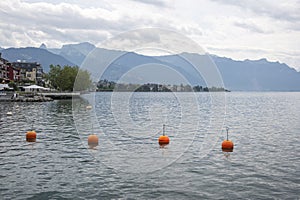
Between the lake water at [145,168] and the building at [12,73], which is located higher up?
the building at [12,73]

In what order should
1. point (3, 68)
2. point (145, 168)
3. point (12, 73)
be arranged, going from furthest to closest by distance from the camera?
point (12, 73), point (3, 68), point (145, 168)

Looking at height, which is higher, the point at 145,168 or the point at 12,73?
the point at 12,73

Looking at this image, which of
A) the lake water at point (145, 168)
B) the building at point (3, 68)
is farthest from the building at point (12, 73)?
the lake water at point (145, 168)

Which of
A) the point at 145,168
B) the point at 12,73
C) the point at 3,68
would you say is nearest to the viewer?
the point at 145,168

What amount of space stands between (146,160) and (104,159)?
3523mm

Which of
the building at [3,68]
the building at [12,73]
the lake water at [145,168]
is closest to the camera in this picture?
the lake water at [145,168]

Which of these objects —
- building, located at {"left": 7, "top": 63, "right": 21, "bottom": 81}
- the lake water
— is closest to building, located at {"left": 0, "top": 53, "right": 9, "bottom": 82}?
building, located at {"left": 7, "top": 63, "right": 21, "bottom": 81}

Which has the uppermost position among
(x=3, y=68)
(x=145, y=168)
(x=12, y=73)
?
(x=3, y=68)

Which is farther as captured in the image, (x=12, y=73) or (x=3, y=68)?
(x=12, y=73)

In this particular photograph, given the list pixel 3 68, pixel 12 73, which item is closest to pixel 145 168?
pixel 3 68

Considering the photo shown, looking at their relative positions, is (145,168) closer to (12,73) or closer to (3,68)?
(3,68)

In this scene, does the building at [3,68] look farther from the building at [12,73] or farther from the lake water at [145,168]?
the lake water at [145,168]

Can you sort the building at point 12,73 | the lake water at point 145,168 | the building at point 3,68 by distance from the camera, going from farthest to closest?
the building at point 12,73
the building at point 3,68
the lake water at point 145,168

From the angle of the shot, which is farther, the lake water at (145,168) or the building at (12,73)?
the building at (12,73)
